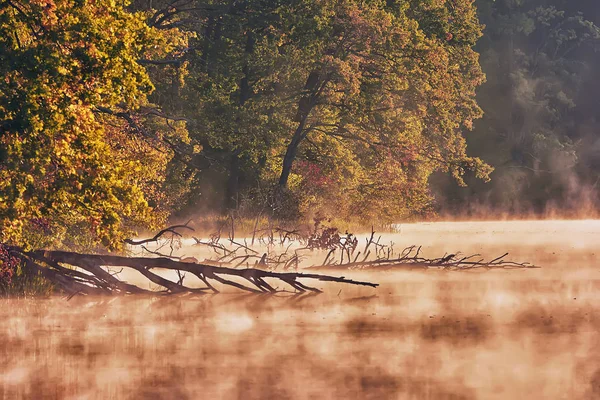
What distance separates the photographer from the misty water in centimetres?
1249

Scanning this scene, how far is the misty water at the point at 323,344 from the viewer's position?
12.5 meters

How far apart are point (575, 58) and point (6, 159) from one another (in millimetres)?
71041

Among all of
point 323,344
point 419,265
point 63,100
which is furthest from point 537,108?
point 323,344

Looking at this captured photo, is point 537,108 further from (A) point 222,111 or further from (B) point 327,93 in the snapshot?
(A) point 222,111

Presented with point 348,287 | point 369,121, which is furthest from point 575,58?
point 348,287

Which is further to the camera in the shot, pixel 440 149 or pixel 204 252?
pixel 440 149

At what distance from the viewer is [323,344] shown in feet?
52.5

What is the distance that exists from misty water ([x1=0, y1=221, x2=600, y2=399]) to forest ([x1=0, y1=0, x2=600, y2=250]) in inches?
81.5

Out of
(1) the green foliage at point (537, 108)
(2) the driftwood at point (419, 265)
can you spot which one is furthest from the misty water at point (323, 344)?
(1) the green foliage at point (537, 108)

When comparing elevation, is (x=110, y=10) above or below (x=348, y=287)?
above

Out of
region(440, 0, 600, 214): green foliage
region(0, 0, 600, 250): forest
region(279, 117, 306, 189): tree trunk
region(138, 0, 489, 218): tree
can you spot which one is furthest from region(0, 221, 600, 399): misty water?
region(440, 0, 600, 214): green foliage

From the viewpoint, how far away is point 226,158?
149 ft

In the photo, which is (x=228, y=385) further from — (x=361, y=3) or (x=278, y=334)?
(x=361, y=3)

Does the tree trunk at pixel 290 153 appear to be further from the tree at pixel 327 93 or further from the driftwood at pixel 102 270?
the driftwood at pixel 102 270
